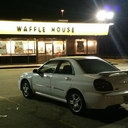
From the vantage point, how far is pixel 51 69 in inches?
316

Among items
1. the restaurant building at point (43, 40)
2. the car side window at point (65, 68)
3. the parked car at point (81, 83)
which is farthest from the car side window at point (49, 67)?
the restaurant building at point (43, 40)

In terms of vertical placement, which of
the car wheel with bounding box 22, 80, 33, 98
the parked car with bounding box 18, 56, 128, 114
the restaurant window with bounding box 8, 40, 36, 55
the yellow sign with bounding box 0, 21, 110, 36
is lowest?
the car wheel with bounding box 22, 80, 33, 98

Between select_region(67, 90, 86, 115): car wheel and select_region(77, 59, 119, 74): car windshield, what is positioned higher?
select_region(77, 59, 119, 74): car windshield

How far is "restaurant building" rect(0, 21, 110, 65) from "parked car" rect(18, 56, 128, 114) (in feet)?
63.0

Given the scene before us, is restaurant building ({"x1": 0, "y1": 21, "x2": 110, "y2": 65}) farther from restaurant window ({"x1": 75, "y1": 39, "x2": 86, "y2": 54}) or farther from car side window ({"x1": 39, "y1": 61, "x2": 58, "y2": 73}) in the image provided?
car side window ({"x1": 39, "y1": 61, "x2": 58, "y2": 73})

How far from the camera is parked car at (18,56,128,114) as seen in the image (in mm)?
6312

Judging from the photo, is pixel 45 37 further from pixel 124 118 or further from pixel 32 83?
pixel 124 118

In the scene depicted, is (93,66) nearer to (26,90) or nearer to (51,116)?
(51,116)

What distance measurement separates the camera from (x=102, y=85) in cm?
632

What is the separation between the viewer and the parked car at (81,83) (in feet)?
20.7

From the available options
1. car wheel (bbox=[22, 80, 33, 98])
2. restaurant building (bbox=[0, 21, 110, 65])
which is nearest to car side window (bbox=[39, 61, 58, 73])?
car wheel (bbox=[22, 80, 33, 98])

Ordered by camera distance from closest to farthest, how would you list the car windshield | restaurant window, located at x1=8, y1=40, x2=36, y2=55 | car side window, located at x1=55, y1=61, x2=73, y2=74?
the car windshield
car side window, located at x1=55, y1=61, x2=73, y2=74
restaurant window, located at x1=8, y1=40, x2=36, y2=55

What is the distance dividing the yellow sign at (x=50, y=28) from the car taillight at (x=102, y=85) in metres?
21.4

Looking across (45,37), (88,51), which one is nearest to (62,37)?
(45,37)
